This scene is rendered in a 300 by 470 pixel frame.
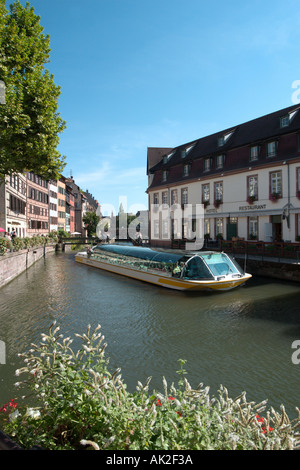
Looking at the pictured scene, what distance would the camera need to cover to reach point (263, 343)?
32.8ft

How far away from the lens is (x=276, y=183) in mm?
27766

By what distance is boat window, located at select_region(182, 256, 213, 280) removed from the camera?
17.7 m

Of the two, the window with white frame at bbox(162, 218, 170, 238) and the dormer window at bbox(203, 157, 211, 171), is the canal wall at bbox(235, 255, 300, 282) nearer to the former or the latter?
the dormer window at bbox(203, 157, 211, 171)

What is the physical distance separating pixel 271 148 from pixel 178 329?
75.2 feet

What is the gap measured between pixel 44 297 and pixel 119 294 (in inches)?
164

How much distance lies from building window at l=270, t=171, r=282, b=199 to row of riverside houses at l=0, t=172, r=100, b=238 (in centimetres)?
1992

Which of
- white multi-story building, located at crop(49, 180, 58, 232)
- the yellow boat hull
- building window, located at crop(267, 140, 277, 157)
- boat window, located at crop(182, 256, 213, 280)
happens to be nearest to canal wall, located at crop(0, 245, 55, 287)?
the yellow boat hull

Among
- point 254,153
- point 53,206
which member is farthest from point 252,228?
point 53,206

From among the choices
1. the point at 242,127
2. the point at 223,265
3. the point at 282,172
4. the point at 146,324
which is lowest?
the point at 146,324

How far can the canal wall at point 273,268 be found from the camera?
19766mm

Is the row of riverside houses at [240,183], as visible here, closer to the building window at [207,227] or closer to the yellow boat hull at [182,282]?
the building window at [207,227]

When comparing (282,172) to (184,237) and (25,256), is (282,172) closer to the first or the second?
(184,237)

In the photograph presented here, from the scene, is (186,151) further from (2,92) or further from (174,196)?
(2,92)
